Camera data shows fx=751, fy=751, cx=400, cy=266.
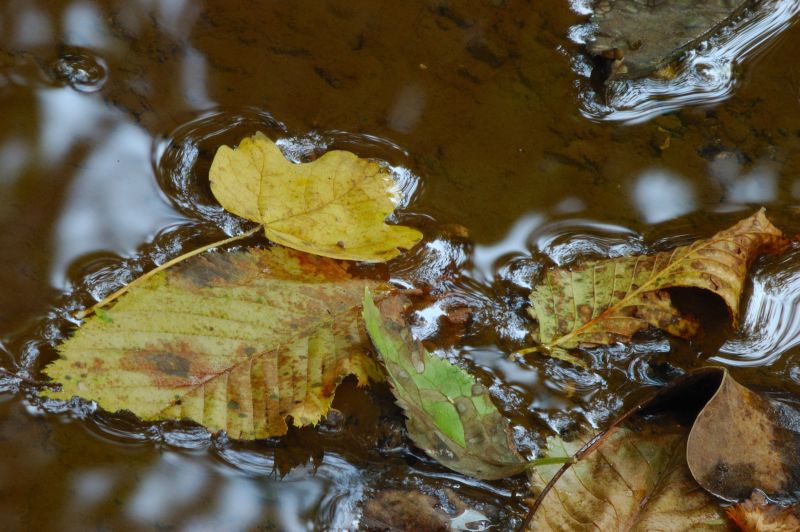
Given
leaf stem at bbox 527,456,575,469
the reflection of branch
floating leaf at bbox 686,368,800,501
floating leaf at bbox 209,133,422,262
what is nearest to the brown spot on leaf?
the reflection of branch

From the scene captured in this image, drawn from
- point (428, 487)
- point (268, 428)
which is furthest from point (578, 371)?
point (268, 428)

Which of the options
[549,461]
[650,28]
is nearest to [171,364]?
[549,461]

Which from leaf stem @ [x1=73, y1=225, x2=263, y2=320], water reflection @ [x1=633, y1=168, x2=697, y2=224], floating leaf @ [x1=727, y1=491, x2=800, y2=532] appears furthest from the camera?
water reflection @ [x1=633, y1=168, x2=697, y2=224]

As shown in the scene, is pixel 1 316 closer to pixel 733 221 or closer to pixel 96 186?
pixel 96 186

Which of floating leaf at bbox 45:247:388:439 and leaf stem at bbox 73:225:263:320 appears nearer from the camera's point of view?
A: floating leaf at bbox 45:247:388:439

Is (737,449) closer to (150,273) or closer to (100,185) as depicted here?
(150,273)

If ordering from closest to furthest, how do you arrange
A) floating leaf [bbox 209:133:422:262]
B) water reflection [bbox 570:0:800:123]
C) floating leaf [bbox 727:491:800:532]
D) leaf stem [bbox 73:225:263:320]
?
floating leaf [bbox 727:491:800:532], leaf stem [bbox 73:225:263:320], floating leaf [bbox 209:133:422:262], water reflection [bbox 570:0:800:123]

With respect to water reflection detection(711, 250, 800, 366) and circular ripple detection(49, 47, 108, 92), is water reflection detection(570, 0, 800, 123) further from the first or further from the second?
circular ripple detection(49, 47, 108, 92)

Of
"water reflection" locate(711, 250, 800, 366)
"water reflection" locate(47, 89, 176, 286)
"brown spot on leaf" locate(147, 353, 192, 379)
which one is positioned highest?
"water reflection" locate(711, 250, 800, 366)
